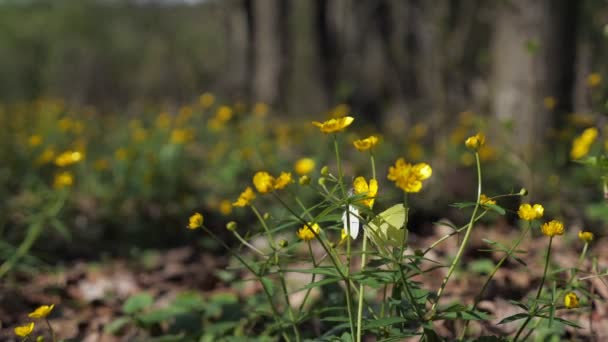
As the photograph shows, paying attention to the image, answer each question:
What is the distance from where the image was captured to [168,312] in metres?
1.75

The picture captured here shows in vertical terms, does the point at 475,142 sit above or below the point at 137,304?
above

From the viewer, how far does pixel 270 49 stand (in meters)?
5.17

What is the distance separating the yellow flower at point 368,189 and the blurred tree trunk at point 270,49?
4119 millimetres

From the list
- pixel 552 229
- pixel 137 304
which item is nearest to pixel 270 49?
pixel 137 304

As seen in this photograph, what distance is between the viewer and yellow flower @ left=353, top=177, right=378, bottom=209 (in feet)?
3.45

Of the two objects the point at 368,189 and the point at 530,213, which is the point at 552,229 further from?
the point at 368,189

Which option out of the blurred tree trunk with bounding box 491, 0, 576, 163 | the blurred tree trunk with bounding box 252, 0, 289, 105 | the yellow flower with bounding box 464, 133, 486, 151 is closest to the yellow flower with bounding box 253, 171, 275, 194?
the yellow flower with bounding box 464, 133, 486, 151

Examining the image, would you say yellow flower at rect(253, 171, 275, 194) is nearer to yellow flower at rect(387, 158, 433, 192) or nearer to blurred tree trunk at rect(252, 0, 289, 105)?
yellow flower at rect(387, 158, 433, 192)

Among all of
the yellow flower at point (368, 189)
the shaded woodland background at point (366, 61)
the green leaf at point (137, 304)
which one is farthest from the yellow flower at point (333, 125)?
the shaded woodland background at point (366, 61)

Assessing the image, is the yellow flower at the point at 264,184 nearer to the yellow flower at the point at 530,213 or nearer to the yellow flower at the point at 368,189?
the yellow flower at the point at 368,189

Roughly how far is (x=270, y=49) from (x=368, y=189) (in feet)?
13.9

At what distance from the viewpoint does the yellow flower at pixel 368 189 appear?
1.05 meters

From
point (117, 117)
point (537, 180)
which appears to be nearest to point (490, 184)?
point (537, 180)

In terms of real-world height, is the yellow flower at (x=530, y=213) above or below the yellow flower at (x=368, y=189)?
below
